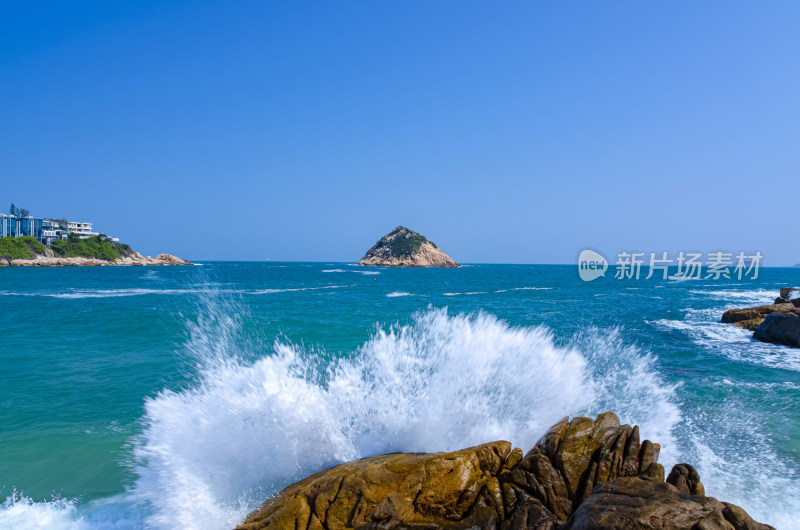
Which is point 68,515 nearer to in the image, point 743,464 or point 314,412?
point 314,412

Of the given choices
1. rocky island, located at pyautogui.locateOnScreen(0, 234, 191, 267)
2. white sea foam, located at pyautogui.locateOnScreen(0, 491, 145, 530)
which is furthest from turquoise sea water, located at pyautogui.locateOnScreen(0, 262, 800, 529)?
rocky island, located at pyautogui.locateOnScreen(0, 234, 191, 267)

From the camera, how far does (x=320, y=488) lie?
569cm

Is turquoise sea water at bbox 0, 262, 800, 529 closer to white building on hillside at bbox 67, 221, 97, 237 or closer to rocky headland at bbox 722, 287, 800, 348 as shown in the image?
rocky headland at bbox 722, 287, 800, 348

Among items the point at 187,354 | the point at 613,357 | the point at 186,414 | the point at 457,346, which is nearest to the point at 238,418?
the point at 186,414

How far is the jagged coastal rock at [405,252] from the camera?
549ft

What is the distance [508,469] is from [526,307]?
3041 centimetres

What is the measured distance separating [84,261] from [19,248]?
54.0 feet

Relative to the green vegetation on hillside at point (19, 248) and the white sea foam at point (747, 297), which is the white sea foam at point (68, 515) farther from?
the green vegetation on hillside at point (19, 248)

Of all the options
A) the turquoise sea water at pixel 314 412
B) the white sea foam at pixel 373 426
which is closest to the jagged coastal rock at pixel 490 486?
the white sea foam at pixel 373 426

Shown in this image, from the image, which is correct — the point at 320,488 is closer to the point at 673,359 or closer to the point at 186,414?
the point at 186,414

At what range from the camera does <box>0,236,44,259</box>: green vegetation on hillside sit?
122m

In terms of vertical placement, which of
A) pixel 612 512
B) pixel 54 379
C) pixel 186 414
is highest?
pixel 612 512

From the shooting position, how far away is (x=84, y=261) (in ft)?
452

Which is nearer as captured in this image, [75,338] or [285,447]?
[285,447]
